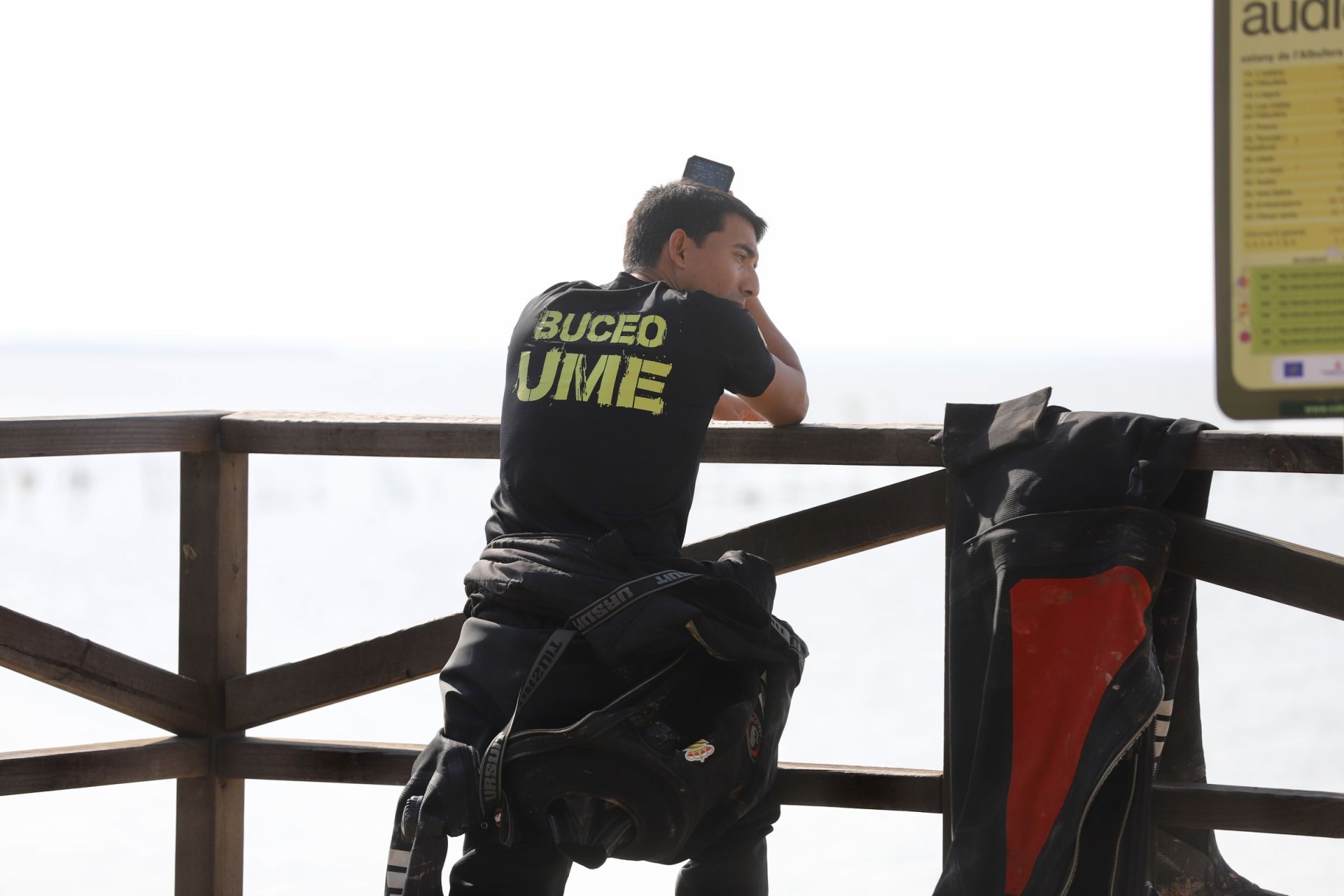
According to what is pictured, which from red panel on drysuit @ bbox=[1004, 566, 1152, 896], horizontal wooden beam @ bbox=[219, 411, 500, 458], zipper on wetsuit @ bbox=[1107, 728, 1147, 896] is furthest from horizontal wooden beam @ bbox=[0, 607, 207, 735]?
zipper on wetsuit @ bbox=[1107, 728, 1147, 896]

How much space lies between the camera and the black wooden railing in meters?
2.24

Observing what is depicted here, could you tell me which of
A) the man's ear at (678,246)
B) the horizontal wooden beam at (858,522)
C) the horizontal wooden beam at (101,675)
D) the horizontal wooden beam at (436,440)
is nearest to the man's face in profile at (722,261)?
the man's ear at (678,246)

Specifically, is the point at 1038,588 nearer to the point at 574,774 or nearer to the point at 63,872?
the point at 574,774

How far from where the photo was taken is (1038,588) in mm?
2182

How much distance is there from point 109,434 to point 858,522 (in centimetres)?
133

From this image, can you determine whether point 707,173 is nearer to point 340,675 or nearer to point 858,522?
point 858,522

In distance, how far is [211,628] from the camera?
2.72m

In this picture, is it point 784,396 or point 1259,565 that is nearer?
point 1259,565

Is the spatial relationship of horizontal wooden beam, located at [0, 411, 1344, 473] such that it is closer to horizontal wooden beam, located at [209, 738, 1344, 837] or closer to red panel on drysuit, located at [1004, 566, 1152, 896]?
red panel on drysuit, located at [1004, 566, 1152, 896]

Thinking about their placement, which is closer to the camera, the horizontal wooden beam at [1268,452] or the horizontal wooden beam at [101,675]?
the horizontal wooden beam at [1268,452]

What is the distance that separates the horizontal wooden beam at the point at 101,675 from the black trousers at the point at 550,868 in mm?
884

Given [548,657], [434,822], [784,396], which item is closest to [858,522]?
[784,396]

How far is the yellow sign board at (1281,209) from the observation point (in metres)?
A: 1.34

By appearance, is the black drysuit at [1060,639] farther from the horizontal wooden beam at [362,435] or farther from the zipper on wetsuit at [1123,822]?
the horizontal wooden beam at [362,435]
